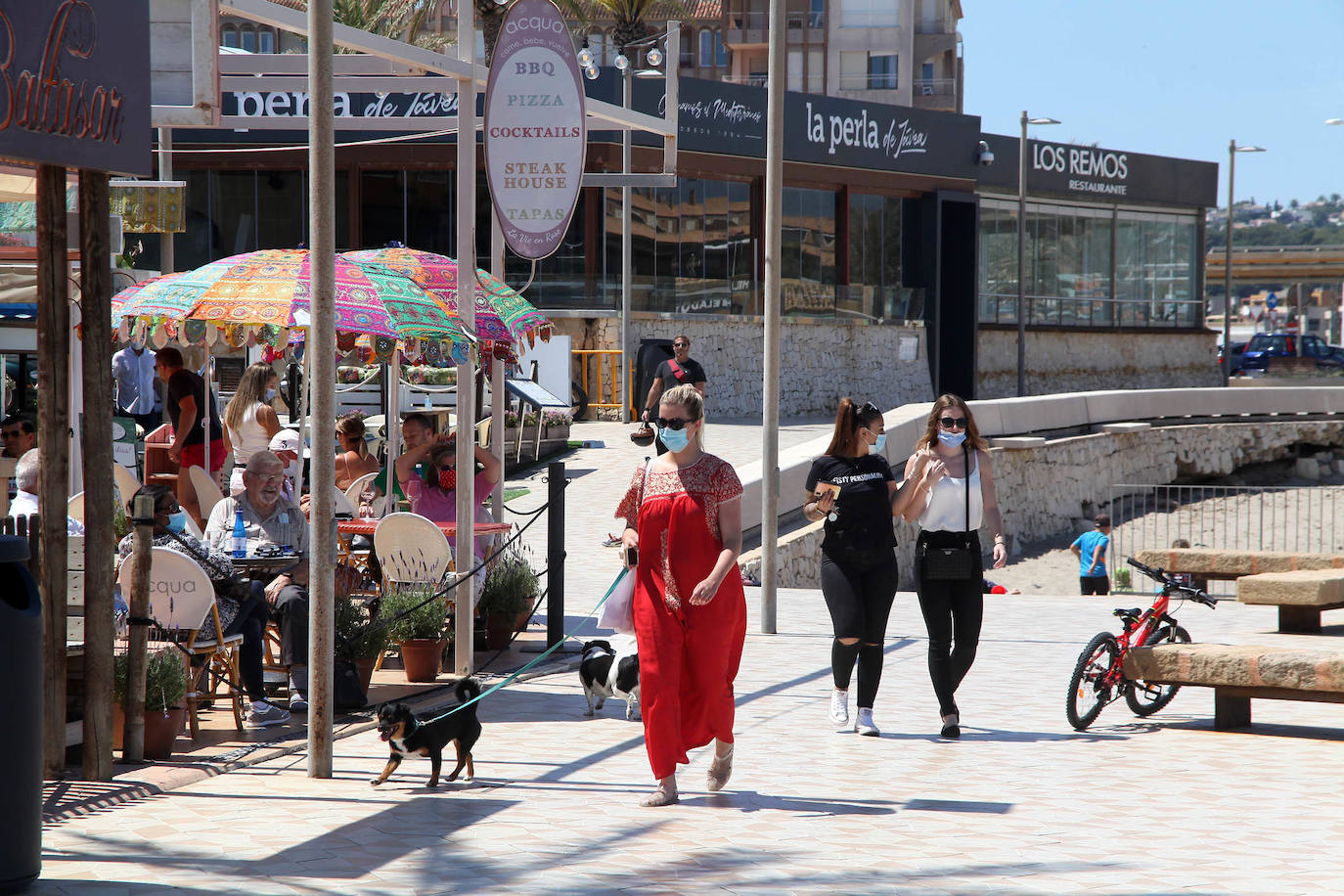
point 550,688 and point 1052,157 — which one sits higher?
point 1052,157

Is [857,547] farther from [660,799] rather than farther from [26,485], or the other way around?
[26,485]

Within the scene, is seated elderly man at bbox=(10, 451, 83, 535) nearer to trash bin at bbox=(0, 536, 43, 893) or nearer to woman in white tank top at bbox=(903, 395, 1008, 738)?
trash bin at bbox=(0, 536, 43, 893)

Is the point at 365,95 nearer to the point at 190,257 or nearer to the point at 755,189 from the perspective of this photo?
the point at 190,257

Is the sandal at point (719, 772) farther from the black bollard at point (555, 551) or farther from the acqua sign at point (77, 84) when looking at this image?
the acqua sign at point (77, 84)

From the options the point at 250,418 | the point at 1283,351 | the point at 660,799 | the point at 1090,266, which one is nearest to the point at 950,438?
the point at 660,799

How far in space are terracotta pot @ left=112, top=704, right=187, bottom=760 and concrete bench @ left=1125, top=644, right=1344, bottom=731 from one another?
5013mm

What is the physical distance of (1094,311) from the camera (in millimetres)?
42812

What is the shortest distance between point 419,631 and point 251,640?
4.56 feet

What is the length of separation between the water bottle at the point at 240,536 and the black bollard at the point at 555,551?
1889 millimetres

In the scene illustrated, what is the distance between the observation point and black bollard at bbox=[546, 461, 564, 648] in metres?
9.65

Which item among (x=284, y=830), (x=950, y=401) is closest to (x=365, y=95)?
(x=950, y=401)

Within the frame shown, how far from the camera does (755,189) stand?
33156mm

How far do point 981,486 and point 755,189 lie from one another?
25.9 metres

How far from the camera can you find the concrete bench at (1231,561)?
13719 mm
